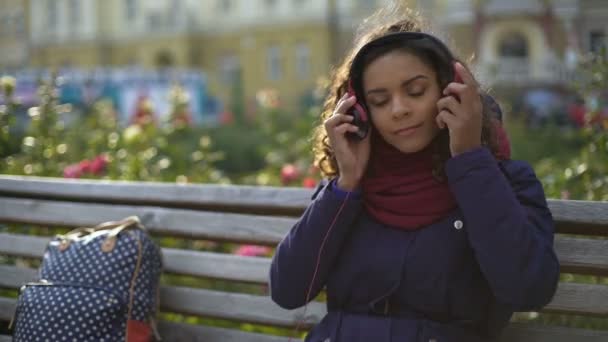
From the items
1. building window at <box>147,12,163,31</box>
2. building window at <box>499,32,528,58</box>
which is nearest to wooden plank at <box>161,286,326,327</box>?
building window at <box>499,32,528,58</box>

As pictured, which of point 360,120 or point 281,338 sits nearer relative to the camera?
point 360,120

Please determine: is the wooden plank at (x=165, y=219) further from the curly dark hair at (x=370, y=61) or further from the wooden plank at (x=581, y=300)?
the wooden plank at (x=581, y=300)

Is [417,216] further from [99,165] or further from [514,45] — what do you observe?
[514,45]

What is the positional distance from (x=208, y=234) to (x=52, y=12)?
39297mm

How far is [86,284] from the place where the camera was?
245 cm

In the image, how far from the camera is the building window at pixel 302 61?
30.3 metres

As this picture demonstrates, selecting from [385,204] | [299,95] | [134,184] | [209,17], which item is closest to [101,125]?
[134,184]

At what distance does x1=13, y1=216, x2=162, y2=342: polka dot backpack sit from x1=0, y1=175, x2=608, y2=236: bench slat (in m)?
0.24

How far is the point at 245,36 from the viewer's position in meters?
32.2

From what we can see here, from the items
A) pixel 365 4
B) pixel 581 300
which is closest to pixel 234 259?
pixel 581 300

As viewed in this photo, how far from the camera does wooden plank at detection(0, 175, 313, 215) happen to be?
2.54 metres

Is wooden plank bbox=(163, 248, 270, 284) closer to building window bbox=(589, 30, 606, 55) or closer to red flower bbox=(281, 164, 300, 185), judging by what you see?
red flower bbox=(281, 164, 300, 185)

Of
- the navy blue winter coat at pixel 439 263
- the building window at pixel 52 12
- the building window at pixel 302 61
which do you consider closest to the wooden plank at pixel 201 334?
the navy blue winter coat at pixel 439 263

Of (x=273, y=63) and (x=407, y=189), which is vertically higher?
(x=407, y=189)
